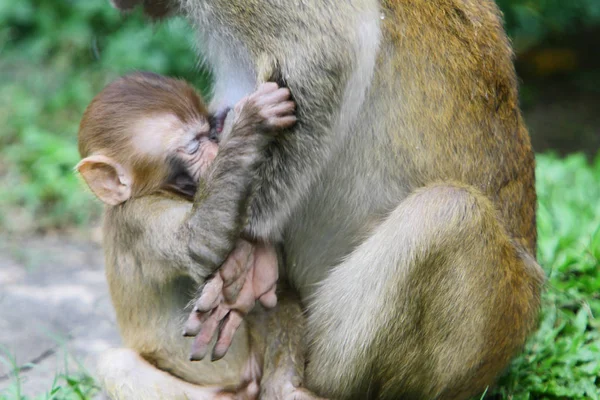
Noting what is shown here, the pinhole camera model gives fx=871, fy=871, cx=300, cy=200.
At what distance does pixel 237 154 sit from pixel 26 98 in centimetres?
659

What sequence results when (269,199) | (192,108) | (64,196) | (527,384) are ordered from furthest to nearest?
(64,196) < (527,384) < (192,108) < (269,199)

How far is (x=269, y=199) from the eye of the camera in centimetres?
401

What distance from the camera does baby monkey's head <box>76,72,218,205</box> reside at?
4.18m

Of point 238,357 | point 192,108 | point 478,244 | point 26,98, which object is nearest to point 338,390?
point 238,357

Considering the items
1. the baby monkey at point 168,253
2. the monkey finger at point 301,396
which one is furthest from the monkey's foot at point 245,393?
the monkey finger at point 301,396

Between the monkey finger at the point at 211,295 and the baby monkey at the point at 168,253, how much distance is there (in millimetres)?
13

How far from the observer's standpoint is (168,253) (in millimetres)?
3924

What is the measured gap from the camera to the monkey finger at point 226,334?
12.6 ft

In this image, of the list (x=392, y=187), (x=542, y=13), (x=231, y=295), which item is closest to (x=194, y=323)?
(x=231, y=295)

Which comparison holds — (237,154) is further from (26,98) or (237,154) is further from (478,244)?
(26,98)

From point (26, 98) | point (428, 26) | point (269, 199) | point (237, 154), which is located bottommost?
point (26, 98)

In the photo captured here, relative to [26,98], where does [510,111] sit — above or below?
above

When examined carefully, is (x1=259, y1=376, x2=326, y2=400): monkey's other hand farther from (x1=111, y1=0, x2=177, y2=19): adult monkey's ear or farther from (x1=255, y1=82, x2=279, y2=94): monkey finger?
(x1=111, y1=0, x2=177, y2=19): adult monkey's ear

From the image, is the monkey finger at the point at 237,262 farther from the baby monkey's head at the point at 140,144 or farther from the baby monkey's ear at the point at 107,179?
the baby monkey's ear at the point at 107,179
